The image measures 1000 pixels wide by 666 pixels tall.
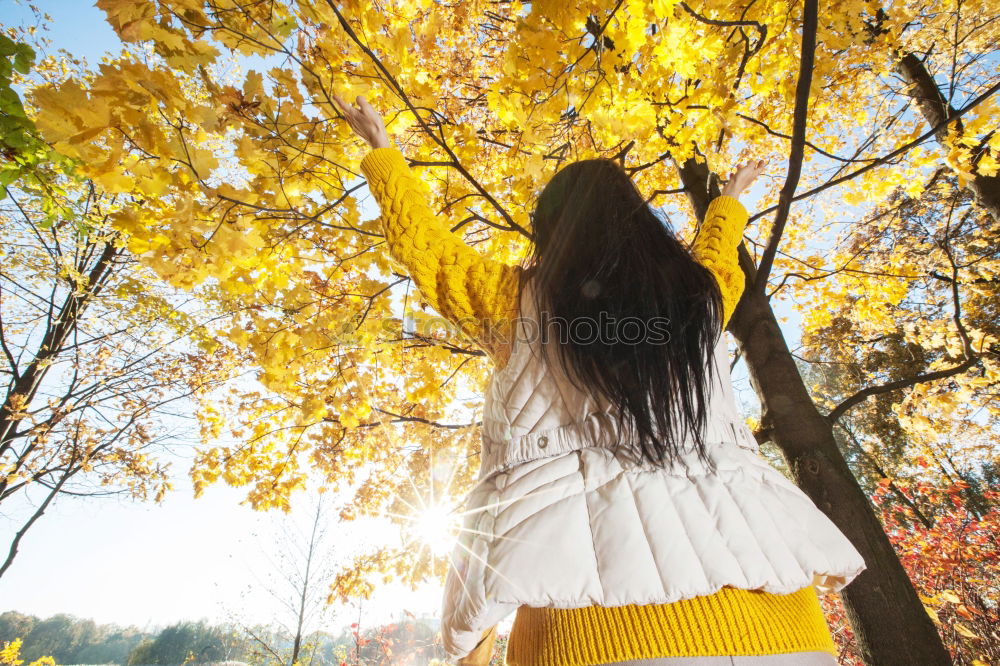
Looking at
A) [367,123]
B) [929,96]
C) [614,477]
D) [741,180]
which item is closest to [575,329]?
[614,477]

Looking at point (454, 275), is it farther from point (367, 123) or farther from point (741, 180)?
point (741, 180)

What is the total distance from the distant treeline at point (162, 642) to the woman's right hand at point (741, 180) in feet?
64.6

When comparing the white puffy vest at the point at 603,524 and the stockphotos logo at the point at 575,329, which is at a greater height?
the stockphotos logo at the point at 575,329

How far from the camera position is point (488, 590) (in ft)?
2.31

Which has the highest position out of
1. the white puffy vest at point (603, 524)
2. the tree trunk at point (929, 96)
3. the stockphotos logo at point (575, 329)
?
the tree trunk at point (929, 96)

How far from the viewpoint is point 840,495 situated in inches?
73.8

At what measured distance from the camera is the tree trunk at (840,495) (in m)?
1.63

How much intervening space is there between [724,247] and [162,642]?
60527 mm

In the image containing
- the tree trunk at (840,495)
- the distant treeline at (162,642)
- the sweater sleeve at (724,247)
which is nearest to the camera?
the sweater sleeve at (724,247)

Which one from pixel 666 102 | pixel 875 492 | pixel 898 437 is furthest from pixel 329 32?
pixel 875 492

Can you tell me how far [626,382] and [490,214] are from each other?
113 inches

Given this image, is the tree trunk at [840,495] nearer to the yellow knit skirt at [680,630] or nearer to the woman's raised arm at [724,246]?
the woman's raised arm at [724,246]

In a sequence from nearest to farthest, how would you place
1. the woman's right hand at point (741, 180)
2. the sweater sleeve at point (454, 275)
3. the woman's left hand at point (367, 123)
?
the sweater sleeve at point (454, 275) < the woman's left hand at point (367, 123) < the woman's right hand at point (741, 180)

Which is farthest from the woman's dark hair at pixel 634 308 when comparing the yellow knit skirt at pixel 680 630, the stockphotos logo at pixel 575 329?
the yellow knit skirt at pixel 680 630
